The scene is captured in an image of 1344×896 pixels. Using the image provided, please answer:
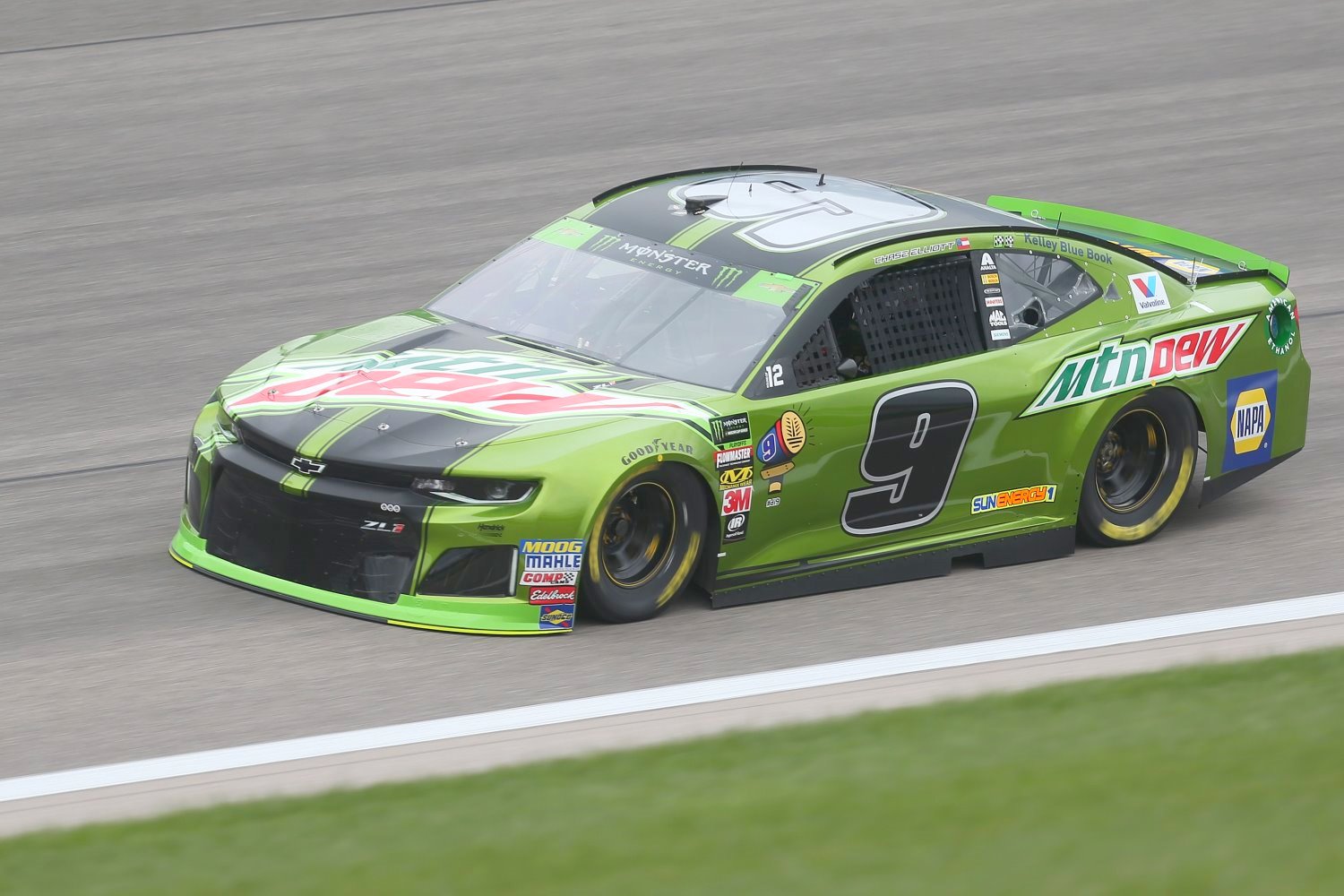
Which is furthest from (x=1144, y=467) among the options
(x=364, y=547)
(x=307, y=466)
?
(x=307, y=466)

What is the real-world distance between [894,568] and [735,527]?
88 centimetres

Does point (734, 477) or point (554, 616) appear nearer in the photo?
point (554, 616)

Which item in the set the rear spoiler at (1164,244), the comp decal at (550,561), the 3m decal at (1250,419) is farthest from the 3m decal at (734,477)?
the 3m decal at (1250,419)

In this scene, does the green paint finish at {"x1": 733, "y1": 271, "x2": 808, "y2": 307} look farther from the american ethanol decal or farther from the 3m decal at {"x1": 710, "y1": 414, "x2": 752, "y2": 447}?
the american ethanol decal

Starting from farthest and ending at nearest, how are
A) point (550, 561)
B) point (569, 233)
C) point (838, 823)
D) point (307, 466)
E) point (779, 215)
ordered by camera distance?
point (569, 233)
point (779, 215)
point (307, 466)
point (550, 561)
point (838, 823)

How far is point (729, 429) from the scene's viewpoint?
7371 millimetres

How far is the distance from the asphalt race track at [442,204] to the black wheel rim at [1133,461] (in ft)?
1.01

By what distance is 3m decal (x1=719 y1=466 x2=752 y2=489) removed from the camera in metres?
7.38

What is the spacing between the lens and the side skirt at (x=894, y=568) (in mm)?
7660

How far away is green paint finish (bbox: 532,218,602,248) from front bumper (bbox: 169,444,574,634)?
6.29 ft

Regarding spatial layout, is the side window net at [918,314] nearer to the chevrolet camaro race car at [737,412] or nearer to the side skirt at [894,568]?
the chevrolet camaro race car at [737,412]

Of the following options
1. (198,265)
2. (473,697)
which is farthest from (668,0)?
(473,697)

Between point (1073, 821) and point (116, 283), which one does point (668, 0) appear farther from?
point (1073, 821)

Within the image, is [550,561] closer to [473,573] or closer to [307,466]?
[473,573]
